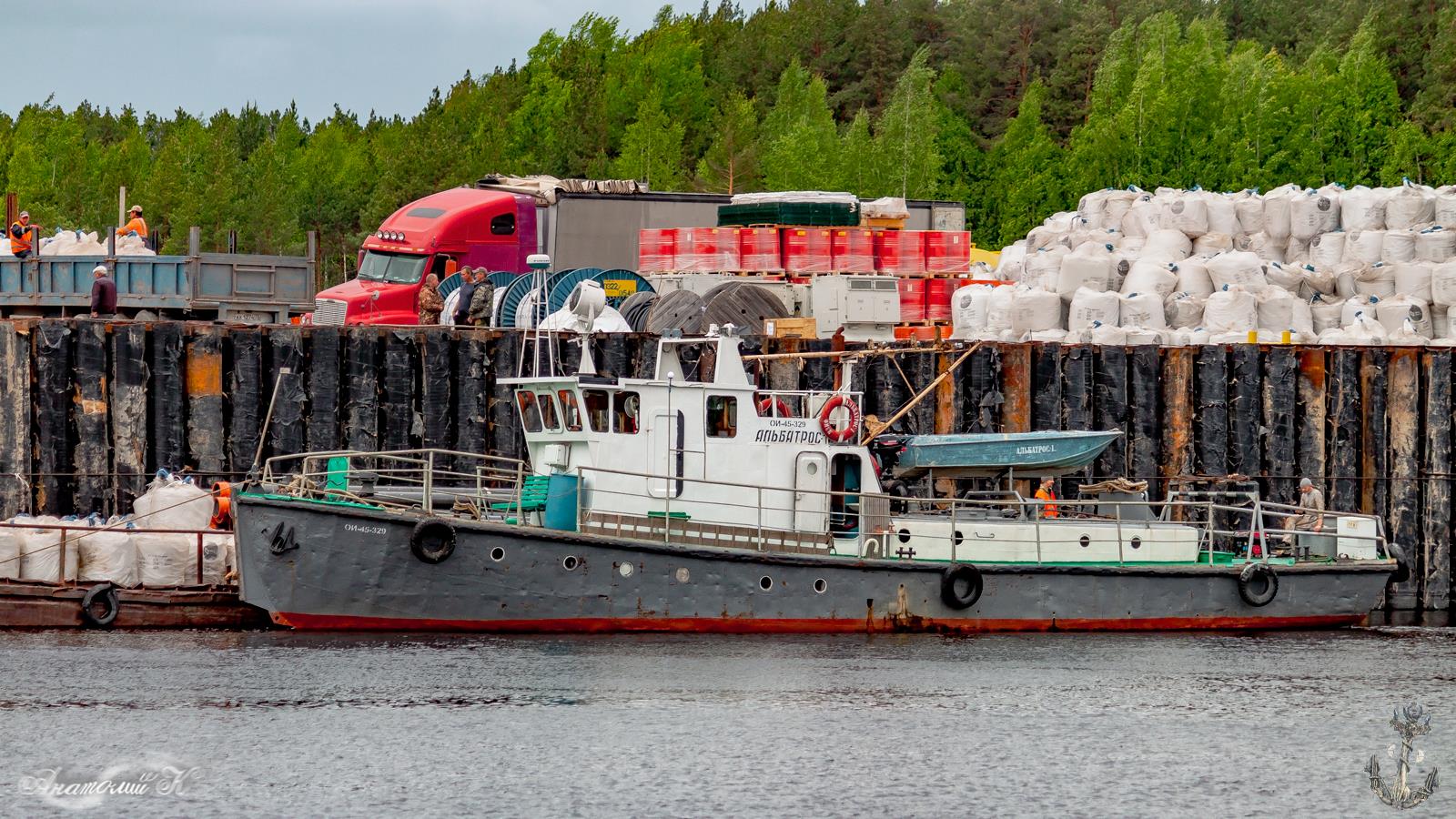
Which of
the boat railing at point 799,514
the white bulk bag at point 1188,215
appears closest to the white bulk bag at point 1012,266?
the white bulk bag at point 1188,215

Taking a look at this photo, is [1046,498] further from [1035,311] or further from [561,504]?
[1035,311]

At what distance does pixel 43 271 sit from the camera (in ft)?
86.8

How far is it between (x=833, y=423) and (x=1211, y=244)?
1175 cm

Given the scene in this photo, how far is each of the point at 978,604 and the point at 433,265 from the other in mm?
13516

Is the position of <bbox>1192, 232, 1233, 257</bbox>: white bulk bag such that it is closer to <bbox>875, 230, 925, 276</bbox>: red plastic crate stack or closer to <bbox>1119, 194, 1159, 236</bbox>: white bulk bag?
<bbox>1119, 194, 1159, 236</bbox>: white bulk bag

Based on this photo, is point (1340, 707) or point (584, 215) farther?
point (584, 215)

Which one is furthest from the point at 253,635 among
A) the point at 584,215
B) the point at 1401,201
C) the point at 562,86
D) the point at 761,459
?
the point at 562,86

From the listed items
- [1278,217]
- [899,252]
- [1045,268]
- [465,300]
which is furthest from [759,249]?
[1278,217]

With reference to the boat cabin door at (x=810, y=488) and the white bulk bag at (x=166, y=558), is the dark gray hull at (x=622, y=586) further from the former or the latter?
the white bulk bag at (x=166, y=558)

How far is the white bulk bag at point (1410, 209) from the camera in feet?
97.2

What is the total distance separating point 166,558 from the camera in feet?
69.4

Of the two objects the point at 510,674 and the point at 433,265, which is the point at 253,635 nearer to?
the point at 510,674

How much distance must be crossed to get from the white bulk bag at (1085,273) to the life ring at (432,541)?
1268 cm

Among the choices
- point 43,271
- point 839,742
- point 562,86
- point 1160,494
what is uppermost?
point 562,86
